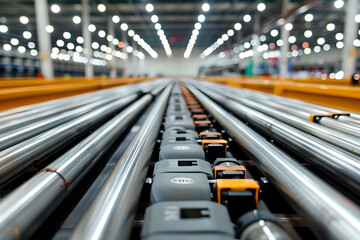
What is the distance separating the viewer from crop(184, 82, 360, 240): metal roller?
57cm

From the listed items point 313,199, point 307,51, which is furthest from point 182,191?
point 307,51

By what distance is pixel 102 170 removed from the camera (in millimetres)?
1324

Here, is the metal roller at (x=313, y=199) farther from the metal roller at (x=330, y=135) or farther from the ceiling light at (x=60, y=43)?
the ceiling light at (x=60, y=43)

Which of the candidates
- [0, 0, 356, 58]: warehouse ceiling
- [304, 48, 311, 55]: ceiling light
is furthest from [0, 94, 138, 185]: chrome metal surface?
[304, 48, 311, 55]: ceiling light

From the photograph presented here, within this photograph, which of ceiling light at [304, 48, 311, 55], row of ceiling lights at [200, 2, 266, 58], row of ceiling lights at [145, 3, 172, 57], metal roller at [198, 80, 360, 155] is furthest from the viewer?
ceiling light at [304, 48, 311, 55]

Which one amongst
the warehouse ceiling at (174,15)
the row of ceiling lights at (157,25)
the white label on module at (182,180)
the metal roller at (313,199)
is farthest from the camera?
the warehouse ceiling at (174,15)

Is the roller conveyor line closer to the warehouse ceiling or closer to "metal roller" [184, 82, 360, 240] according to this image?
"metal roller" [184, 82, 360, 240]

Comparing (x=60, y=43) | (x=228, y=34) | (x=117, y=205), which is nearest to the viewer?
(x=117, y=205)

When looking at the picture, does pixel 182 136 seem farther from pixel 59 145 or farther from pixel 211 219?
pixel 211 219

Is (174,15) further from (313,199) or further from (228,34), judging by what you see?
→ (313,199)

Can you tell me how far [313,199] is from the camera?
0.69 meters

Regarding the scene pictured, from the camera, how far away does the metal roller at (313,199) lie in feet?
1.87

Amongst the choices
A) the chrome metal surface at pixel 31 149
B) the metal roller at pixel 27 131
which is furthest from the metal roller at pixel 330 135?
the metal roller at pixel 27 131

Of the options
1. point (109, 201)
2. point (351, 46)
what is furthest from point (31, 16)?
point (109, 201)
